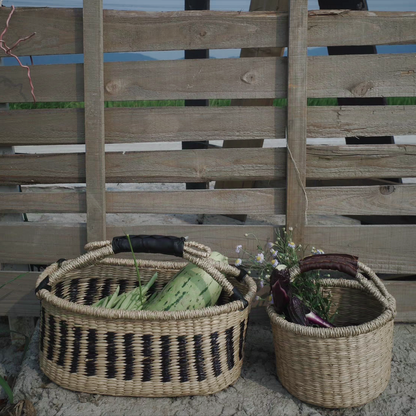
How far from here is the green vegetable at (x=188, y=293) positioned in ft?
7.88

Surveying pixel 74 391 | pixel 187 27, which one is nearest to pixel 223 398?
pixel 74 391

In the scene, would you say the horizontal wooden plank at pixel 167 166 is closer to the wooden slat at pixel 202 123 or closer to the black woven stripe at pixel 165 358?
the wooden slat at pixel 202 123

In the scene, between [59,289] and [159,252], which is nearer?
[159,252]

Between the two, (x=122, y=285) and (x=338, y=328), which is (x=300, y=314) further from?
(x=122, y=285)

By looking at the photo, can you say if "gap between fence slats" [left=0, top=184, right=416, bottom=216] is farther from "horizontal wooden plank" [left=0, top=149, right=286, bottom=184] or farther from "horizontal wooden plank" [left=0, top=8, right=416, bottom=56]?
"horizontal wooden plank" [left=0, top=8, right=416, bottom=56]

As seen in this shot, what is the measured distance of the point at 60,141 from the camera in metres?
2.84

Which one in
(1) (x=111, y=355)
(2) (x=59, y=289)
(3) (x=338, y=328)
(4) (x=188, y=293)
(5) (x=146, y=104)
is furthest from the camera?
(5) (x=146, y=104)

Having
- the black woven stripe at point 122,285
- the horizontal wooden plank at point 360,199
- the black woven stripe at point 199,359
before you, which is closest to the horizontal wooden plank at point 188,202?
the horizontal wooden plank at point 360,199

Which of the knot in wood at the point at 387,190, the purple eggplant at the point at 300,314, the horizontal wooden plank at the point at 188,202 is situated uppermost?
the knot in wood at the point at 387,190

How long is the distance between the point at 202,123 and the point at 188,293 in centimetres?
91

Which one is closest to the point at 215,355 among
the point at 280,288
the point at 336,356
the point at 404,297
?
the point at 280,288

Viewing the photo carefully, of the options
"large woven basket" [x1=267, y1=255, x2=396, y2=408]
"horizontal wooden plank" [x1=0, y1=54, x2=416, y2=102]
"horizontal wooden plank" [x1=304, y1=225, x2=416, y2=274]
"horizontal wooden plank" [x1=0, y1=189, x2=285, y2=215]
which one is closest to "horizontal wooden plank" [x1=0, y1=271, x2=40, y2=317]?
"horizontal wooden plank" [x1=0, y1=189, x2=285, y2=215]

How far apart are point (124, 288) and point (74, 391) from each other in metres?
0.66

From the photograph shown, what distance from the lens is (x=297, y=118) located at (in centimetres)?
269
